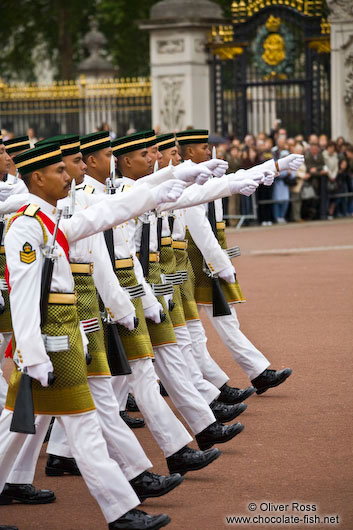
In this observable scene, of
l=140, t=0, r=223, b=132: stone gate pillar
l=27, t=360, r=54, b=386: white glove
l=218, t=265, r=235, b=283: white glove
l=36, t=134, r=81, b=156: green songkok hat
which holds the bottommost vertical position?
l=218, t=265, r=235, b=283: white glove

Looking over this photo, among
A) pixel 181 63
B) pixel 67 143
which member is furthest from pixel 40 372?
pixel 181 63

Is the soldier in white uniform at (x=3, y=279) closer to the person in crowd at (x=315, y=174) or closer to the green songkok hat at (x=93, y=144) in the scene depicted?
the green songkok hat at (x=93, y=144)

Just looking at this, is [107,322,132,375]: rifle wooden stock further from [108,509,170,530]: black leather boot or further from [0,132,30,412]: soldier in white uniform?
[0,132,30,412]: soldier in white uniform

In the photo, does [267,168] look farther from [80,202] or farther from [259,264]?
[259,264]

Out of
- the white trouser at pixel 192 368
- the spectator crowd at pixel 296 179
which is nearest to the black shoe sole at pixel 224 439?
the white trouser at pixel 192 368

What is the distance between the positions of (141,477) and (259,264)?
395 inches

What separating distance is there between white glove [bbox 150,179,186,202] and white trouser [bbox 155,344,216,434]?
1.69 metres

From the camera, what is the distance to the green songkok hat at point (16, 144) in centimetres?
833

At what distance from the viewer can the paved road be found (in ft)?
18.5

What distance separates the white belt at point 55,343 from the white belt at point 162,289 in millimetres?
1705

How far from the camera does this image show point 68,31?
35969 millimetres

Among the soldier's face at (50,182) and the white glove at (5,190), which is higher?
the soldier's face at (50,182)

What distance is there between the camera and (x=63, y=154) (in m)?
6.11

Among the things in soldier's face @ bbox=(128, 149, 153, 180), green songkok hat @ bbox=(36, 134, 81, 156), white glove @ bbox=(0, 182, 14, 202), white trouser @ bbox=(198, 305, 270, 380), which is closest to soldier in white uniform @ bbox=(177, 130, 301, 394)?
white trouser @ bbox=(198, 305, 270, 380)
